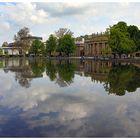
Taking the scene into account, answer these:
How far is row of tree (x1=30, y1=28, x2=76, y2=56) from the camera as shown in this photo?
107 m

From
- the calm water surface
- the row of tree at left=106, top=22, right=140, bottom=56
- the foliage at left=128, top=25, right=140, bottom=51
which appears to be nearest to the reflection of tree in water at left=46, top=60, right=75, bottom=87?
the calm water surface

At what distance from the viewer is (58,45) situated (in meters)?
115

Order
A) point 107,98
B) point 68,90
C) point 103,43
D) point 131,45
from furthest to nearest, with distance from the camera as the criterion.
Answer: point 103,43
point 131,45
point 68,90
point 107,98

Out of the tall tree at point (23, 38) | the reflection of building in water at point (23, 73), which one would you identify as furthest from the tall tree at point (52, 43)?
the reflection of building in water at point (23, 73)

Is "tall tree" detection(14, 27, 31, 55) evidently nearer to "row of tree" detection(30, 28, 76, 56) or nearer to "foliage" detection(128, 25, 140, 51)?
"row of tree" detection(30, 28, 76, 56)

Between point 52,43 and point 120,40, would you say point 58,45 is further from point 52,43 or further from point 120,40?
point 120,40

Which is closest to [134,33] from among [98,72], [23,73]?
[98,72]

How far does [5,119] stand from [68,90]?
827 centimetres

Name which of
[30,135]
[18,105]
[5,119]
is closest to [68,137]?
[30,135]

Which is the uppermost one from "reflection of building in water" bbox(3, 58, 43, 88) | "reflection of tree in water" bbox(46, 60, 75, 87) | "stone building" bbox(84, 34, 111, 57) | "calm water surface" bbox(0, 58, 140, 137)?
"stone building" bbox(84, 34, 111, 57)

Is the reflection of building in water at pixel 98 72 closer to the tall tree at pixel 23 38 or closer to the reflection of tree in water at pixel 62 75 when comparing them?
the reflection of tree in water at pixel 62 75

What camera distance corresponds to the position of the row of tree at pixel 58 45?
351 ft

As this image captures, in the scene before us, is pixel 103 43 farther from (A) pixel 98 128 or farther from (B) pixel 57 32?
(A) pixel 98 128

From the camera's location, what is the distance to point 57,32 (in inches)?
4978
